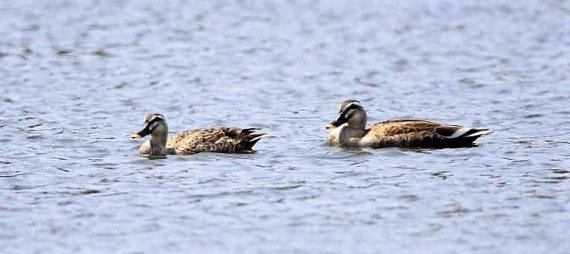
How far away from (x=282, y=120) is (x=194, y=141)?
308 cm

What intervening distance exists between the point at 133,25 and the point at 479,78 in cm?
976

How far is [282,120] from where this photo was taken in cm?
2022

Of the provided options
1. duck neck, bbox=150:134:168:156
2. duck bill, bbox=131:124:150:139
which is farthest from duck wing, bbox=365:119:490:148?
duck bill, bbox=131:124:150:139

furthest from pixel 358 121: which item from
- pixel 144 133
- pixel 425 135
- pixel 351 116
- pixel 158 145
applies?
pixel 144 133

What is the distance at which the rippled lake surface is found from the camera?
13086mm

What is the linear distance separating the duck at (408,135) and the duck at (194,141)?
1197mm

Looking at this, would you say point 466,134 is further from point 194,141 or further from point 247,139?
point 194,141

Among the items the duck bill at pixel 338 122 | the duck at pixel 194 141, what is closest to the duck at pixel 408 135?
the duck bill at pixel 338 122

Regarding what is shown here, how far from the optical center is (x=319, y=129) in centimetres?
1962

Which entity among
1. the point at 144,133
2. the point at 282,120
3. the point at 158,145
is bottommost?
the point at 158,145

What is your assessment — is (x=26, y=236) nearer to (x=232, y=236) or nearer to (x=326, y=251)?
(x=232, y=236)

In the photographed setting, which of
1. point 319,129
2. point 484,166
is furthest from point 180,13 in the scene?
point 484,166

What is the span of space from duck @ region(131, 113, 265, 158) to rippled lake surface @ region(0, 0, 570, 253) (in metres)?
0.21

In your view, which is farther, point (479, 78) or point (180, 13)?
point (180, 13)
